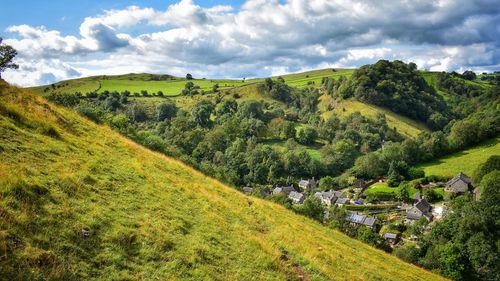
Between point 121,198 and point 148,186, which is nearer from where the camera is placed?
point 121,198

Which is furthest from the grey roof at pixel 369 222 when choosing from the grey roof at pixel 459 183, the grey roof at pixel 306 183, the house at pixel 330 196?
the grey roof at pixel 306 183

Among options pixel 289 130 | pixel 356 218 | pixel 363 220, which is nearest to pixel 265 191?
pixel 356 218

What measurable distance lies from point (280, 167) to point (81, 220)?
111642 mm

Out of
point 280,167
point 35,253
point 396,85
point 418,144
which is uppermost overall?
point 396,85

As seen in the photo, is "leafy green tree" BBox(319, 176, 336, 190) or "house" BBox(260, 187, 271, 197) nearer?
"house" BBox(260, 187, 271, 197)

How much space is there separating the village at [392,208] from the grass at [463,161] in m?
6.88

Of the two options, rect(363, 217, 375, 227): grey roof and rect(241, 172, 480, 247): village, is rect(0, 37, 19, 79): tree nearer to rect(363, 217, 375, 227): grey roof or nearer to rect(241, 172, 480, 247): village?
rect(241, 172, 480, 247): village

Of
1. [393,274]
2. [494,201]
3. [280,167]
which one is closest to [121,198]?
[393,274]

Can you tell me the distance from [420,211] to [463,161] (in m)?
34.8

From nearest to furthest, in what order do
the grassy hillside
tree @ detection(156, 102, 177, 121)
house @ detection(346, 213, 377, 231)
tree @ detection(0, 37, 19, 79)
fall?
the grassy hillside < tree @ detection(0, 37, 19, 79) < house @ detection(346, 213, 377, 231) < tree @ detection(156, 102, 177, 121)

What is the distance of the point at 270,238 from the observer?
1912cm

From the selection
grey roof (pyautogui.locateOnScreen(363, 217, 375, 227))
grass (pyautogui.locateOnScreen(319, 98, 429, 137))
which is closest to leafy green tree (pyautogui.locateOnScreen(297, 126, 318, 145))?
grass (pyautogui.locateOnScreen(319, 98, 429, 137))

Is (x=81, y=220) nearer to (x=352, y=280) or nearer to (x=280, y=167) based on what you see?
(x=352, y=280)

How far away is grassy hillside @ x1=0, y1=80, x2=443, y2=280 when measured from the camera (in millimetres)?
10477
